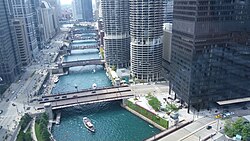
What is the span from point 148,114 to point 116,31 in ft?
282

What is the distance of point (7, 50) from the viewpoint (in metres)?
156

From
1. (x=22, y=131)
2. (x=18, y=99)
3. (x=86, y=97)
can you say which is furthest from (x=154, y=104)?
(x=18, y=99)

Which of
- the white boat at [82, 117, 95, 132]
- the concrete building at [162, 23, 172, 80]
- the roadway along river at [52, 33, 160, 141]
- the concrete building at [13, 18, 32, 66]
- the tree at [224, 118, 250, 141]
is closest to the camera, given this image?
the tree at [224, 118, 250, 141]

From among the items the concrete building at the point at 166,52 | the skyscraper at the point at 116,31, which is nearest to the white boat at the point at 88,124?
the concrete building at the point at 166,52

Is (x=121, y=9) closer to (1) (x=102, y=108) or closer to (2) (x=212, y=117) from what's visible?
(1) (x=102, y=108)

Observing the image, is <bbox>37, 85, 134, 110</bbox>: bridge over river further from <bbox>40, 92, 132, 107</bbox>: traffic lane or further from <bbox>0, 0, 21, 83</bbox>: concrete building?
<bbox>0, 0, 21, 83</bbox>: concrete building

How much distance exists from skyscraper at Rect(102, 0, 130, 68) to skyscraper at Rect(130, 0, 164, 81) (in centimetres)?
2745

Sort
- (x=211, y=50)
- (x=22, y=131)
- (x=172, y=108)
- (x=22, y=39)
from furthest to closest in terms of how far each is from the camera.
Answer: (x=22, y=39), (x=172, y=108), (x=211, y=50), (x=22, y=131)

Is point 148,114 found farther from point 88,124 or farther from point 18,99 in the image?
point 18,99

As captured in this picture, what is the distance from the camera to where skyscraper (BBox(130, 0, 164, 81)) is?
144 m

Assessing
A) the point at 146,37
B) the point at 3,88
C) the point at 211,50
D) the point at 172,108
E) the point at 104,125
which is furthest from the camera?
the point at 146,37

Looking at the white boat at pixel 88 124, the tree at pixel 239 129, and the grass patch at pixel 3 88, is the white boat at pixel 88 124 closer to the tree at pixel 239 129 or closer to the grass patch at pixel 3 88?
the tree at pixel 239 129

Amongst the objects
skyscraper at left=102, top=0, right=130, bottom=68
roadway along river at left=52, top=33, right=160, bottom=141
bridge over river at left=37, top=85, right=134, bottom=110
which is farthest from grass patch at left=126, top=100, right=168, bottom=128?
skyscraper at left=102, top=0, right=130, bottom=68

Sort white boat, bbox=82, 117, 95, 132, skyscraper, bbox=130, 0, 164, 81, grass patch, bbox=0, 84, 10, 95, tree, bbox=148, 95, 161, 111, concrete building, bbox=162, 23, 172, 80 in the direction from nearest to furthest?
1. white boat, bbox=82, 117, 95, 132
2. tree, bbox=148, 95, 161, 111
3. grass patch, bbox=0, 84, 10, 95
4. skyscraper, bbox=130, 0, 164, 81
5. concrete building, bbox=162, 23, 172, 80
